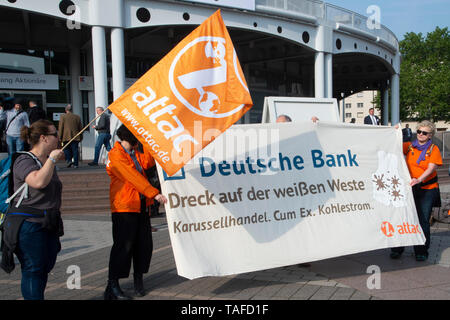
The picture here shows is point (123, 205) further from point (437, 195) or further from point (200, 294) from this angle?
point (437, 195)

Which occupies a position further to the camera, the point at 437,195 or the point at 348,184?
the point at 437,195

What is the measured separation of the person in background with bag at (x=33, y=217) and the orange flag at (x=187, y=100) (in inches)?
30.1

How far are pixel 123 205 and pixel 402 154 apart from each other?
3.51m

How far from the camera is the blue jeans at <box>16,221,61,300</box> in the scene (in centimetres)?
320

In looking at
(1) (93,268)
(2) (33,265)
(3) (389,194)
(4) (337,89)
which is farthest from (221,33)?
(4) (337,89)

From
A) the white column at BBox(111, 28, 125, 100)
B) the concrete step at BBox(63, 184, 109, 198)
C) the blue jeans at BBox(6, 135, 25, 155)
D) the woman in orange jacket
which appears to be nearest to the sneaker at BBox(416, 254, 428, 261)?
the woman in orange jacket

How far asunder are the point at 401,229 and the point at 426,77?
197 ft

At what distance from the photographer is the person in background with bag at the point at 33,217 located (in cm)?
316

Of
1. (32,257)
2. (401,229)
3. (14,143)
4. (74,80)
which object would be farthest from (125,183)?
(74,80)

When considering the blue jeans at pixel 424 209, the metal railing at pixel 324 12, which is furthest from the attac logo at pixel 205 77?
the metal railing at pixel 324 12

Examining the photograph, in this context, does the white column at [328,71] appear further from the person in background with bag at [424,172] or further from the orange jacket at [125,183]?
the orange jacket at [125,183]

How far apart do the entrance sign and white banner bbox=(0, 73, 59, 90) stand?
11.9 metres

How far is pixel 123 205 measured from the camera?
4.00 m

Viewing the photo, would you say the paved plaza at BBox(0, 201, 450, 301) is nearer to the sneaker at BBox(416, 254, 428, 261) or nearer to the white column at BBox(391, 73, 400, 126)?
the sneaker at BBox(416, 254, 428, 261)
